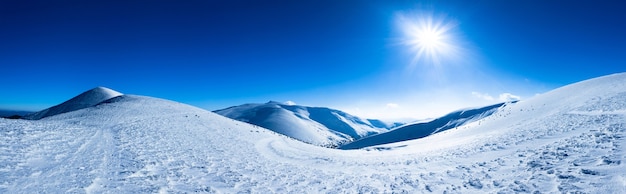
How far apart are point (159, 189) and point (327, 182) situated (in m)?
6.40

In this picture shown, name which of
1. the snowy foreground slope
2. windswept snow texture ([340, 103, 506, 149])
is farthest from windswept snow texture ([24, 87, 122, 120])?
the snowy foreground slope

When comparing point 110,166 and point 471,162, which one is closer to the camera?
point 110,166

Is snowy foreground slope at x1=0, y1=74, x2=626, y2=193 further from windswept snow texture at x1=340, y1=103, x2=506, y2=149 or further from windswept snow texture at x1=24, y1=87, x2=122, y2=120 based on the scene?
windswept snow texture at x1=24, y1=87, x2=122, y2=120

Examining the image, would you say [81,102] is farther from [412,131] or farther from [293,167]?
[412,131]

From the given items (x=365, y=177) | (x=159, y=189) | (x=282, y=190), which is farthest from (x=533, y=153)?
(x=159, y=189)

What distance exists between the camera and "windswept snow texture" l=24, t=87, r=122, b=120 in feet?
267

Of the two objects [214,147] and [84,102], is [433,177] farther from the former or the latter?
[84,102]

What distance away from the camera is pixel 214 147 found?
19891 mm

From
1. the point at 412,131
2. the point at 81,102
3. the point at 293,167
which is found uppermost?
the point at 81,102

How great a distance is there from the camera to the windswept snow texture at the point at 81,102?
81319 millimetres

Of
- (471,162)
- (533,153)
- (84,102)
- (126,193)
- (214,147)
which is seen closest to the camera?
(126,193)

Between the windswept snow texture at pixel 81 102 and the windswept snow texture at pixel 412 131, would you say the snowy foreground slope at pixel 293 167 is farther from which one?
the windswept snow texture at pixel 81 102

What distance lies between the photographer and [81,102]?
85125 mm

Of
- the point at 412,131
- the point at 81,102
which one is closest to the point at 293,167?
the point at 412,131
